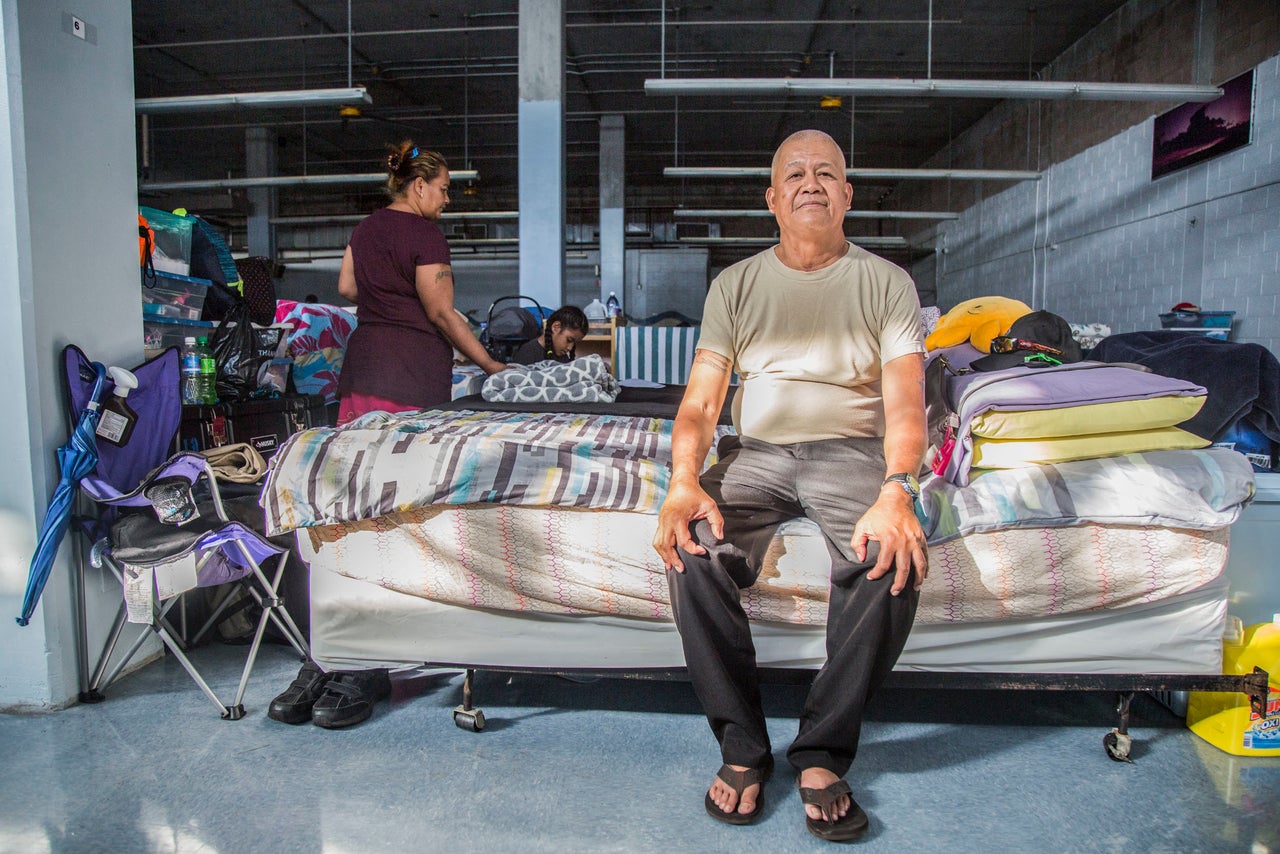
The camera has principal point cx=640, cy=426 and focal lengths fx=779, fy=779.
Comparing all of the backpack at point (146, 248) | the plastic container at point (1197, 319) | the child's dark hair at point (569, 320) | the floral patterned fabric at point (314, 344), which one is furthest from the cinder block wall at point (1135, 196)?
the backpack at point (146, 248)

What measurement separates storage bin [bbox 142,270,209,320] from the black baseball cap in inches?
111

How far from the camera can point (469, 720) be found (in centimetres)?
197

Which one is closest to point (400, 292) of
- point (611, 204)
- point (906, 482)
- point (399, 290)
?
point (399, 290)

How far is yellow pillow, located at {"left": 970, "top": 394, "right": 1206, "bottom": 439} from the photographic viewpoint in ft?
6.23

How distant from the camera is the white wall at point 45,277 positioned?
6.55 ft

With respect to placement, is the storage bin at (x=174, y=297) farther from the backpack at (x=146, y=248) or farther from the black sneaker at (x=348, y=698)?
the black sneaker at (x=348, y=698)

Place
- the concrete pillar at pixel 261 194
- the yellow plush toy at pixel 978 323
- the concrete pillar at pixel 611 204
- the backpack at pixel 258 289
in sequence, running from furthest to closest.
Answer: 1. the concrete pillar at pixel 261 194
2. the concrete pillar at pixel 611 204
3. the backpack at pixel 258 289
4. the yellow plush toy at pixel 978 323

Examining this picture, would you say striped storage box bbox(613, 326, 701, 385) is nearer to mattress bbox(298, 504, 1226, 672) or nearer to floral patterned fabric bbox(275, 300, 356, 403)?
floral patterned fabric bbox(275, 300, 356, 403)

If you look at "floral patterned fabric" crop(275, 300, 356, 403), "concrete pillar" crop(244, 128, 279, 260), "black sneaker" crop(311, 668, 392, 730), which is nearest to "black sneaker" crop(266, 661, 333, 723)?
"black sneaker" crop(311, 668, 392, 730)

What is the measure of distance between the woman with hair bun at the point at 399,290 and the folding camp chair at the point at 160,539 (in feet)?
1.98

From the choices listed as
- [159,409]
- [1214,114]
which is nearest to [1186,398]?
[159,409]

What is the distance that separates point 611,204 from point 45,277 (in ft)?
32.6

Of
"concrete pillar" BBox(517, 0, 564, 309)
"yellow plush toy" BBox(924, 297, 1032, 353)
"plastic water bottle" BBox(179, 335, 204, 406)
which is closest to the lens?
"yellow plush toy" BBox(924, 297, 1032, 353)

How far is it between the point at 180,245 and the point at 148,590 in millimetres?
1488
